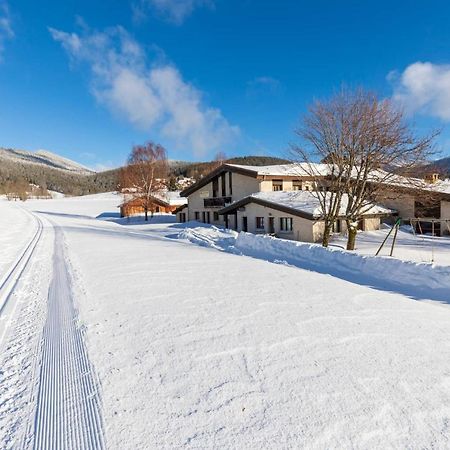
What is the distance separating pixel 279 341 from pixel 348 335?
109 centimetres

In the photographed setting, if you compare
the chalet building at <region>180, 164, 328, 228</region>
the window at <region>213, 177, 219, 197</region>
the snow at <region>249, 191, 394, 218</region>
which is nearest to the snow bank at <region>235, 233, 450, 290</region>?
the snow at <region>249, 191, 394, 218</region>

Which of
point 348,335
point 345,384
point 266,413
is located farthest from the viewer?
point 348,335

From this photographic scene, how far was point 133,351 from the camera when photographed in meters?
4.27

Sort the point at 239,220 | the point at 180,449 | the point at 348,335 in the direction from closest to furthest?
the point at 180,449
the point at 348,335
the point at 239,220

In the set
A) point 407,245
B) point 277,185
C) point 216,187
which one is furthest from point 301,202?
point 216,187

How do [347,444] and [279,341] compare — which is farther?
[279,341]

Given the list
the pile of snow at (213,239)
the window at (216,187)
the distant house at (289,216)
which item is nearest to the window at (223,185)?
the window at (216,187)

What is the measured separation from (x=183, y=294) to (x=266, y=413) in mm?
4217

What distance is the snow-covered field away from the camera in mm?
2793

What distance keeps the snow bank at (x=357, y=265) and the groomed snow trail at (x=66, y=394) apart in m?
7.76

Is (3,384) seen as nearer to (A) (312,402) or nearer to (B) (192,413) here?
(B) (192,413)

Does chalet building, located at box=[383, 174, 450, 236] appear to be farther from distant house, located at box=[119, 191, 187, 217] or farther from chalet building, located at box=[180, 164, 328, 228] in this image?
distant house, located at box=[119, 191, 187, 217]

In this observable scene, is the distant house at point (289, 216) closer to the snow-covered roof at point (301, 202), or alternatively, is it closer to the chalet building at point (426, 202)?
the snow-covered roof at point (301, 202)

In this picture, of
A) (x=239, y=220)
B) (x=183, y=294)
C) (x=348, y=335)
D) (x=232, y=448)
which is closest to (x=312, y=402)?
(x=232, y=448)
